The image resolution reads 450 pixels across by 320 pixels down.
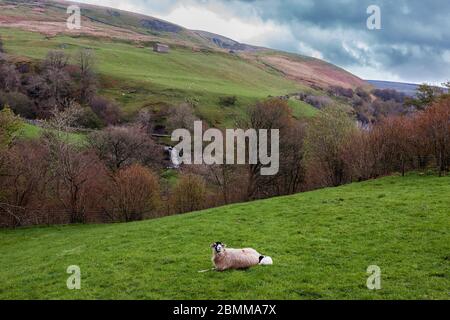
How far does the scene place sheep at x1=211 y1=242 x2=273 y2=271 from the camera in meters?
16.2

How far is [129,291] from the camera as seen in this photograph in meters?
14.7

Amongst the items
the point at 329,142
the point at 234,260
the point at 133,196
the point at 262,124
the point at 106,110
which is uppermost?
the point at 106,110

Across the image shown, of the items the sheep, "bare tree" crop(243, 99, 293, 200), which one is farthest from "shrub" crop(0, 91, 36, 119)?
the sheep

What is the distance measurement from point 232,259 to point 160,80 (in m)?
145

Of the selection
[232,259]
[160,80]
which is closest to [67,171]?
[232,259]

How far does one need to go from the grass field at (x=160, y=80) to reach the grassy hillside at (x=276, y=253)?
90.7 m

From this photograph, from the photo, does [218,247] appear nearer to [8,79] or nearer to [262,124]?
[262,124]

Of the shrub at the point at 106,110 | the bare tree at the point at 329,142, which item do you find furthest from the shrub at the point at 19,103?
the bare tree at the point at 329,142

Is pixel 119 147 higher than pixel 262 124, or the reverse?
pixel 262 124

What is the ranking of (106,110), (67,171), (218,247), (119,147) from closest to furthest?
(218,247) < (67,171) < (119,147) < (106,110)

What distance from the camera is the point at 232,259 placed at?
16.3 metres

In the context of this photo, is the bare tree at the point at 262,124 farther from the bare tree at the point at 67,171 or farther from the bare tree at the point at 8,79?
the bare tree at the point at 8,79

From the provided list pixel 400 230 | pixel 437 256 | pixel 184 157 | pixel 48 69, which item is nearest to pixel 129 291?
pixel 437 256

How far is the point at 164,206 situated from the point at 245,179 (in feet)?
39.7
